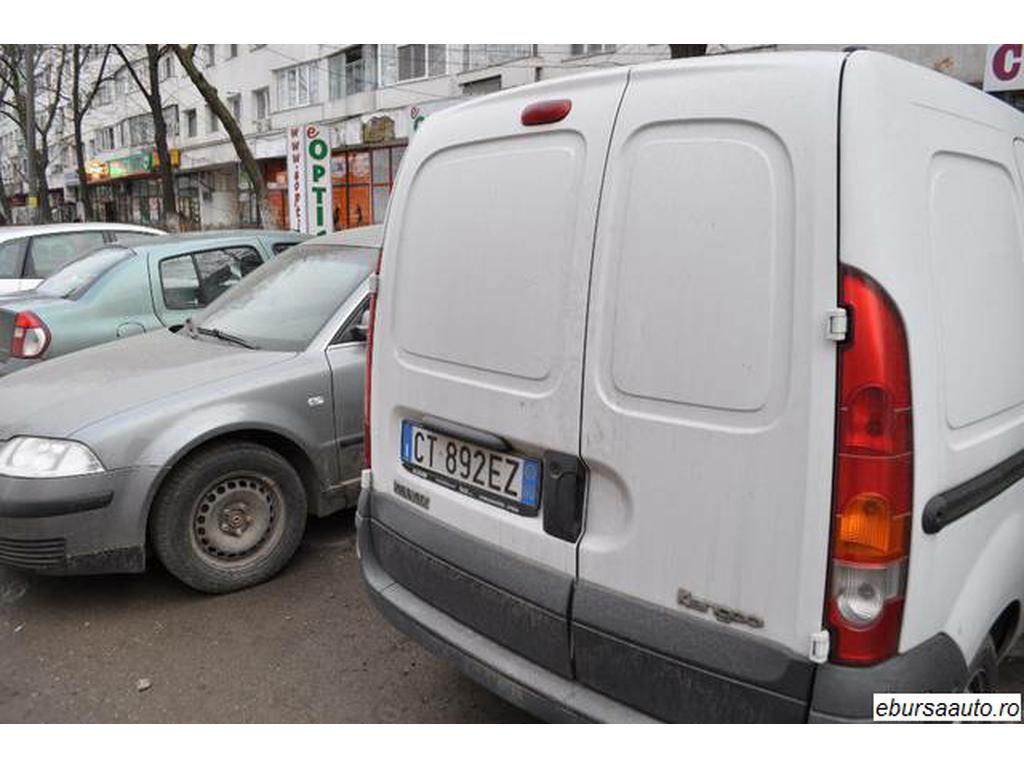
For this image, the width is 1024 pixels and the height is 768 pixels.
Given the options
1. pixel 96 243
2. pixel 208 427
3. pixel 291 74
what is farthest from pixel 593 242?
pixel 291 74

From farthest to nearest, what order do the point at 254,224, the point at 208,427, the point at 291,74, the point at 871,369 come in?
1. the point at 254,224
2. the point at 291,74
3. the point at 208,427
4. the point at 871,369

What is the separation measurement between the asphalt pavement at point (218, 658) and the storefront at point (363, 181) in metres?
21.3

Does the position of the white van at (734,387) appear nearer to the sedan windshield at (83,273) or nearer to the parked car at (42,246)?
the sedan windshield at (83,273)

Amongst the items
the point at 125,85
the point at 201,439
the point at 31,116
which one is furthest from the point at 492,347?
the point at 125,85

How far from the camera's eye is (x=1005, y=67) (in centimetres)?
461

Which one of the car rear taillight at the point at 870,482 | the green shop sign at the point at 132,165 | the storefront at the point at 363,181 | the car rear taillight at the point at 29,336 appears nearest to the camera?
the car rear taillight at the point at 870,482

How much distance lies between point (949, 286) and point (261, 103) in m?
31.5

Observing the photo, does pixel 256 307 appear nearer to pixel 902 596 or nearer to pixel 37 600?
pixel 37 600

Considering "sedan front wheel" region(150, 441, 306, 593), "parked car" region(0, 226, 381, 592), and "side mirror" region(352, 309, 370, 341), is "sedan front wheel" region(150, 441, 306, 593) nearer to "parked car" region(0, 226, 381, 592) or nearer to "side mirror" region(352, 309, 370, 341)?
"parked car" region(0, 226, 381, 592)

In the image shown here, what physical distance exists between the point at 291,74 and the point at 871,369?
29571mm

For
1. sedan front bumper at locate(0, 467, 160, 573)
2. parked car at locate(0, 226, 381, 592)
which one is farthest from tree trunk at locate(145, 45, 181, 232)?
sedan front bumper at locate(0, 467, 160, 573)

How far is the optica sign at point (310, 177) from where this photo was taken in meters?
10.8

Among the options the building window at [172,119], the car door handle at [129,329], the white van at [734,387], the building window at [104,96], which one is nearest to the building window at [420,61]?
the building window at [172,119]

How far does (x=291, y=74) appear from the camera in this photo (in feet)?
90.5
